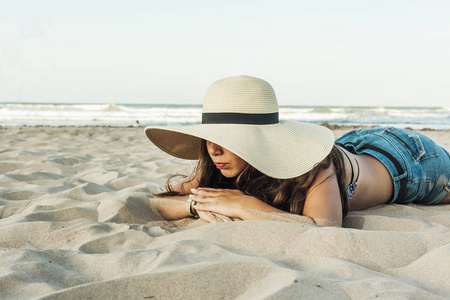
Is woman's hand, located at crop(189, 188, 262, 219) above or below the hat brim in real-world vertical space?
below

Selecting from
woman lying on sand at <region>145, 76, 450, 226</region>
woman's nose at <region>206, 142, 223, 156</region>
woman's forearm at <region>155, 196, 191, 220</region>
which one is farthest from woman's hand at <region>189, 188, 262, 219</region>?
woman's nose at <region>206, 142, 223, 156</region>

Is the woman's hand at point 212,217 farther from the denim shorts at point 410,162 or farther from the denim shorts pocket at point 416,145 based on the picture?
the denim shorts pocket at point 416,145

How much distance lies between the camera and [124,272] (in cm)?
157

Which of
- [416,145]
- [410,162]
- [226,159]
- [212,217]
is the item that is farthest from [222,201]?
[416,145]

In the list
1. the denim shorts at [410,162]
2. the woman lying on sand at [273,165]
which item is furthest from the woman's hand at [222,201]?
the denim shorts at [410,162]

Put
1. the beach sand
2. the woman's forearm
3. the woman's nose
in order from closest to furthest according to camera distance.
Answer: the beach sand → the woman's nose → the woman's forearm

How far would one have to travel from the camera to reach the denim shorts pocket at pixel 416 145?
2.83 metres

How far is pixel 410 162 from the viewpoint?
9.16 feet

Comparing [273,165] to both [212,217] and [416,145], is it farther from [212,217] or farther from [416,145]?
[416,145]

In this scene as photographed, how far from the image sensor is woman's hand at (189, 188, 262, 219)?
7.39ft

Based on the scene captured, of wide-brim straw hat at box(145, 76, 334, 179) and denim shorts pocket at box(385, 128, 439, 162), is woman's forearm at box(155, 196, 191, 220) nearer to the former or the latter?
wide-brim straw hat at box(145, 76, 334, 179)

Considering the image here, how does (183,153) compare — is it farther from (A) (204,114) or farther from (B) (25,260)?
(B) (25,260)

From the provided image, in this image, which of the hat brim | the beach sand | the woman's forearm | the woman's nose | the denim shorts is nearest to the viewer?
the beach sand

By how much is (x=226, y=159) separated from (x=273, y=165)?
300 mm
